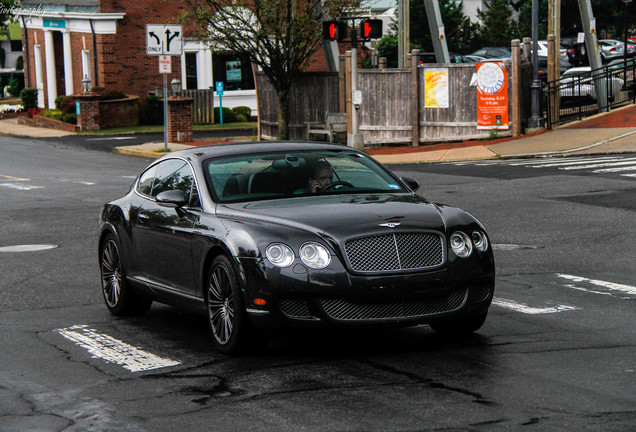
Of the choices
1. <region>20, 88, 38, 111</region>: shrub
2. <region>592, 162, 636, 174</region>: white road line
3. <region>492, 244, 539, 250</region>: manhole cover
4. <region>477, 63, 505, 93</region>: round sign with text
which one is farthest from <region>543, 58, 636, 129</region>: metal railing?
<region>20, 88, 38, 111</region>: shrub

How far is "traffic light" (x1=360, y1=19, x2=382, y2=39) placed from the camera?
2758cm

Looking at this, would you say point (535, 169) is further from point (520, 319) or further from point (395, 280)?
point (395, 280)

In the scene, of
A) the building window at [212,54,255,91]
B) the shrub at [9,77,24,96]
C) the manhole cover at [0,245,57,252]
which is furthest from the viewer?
the shrub at [9,77,24,96]

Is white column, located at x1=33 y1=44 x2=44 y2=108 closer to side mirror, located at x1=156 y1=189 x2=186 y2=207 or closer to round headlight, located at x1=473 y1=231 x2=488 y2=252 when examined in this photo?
side mirror, located at x1=156 y1=189 x2=186 y2=207

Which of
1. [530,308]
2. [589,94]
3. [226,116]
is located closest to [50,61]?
[226,116]

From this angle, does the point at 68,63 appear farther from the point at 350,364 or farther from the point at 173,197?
the point at 350,364

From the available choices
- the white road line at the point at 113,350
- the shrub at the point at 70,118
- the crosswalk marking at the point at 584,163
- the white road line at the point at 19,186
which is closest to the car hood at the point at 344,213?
the white road line at the point at 113,350

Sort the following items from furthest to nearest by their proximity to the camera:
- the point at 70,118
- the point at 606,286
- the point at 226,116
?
the point at 226,116 < the point at 70,118 < the point at 606,286

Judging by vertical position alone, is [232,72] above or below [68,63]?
below

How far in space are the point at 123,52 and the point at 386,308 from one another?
4224 cm

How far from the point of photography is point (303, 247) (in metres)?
7.45

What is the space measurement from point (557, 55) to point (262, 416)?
90.5 feet

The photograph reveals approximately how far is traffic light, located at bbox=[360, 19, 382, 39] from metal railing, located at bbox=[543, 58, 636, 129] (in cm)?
574

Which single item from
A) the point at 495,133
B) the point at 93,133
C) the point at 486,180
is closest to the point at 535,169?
the point at 486,180
